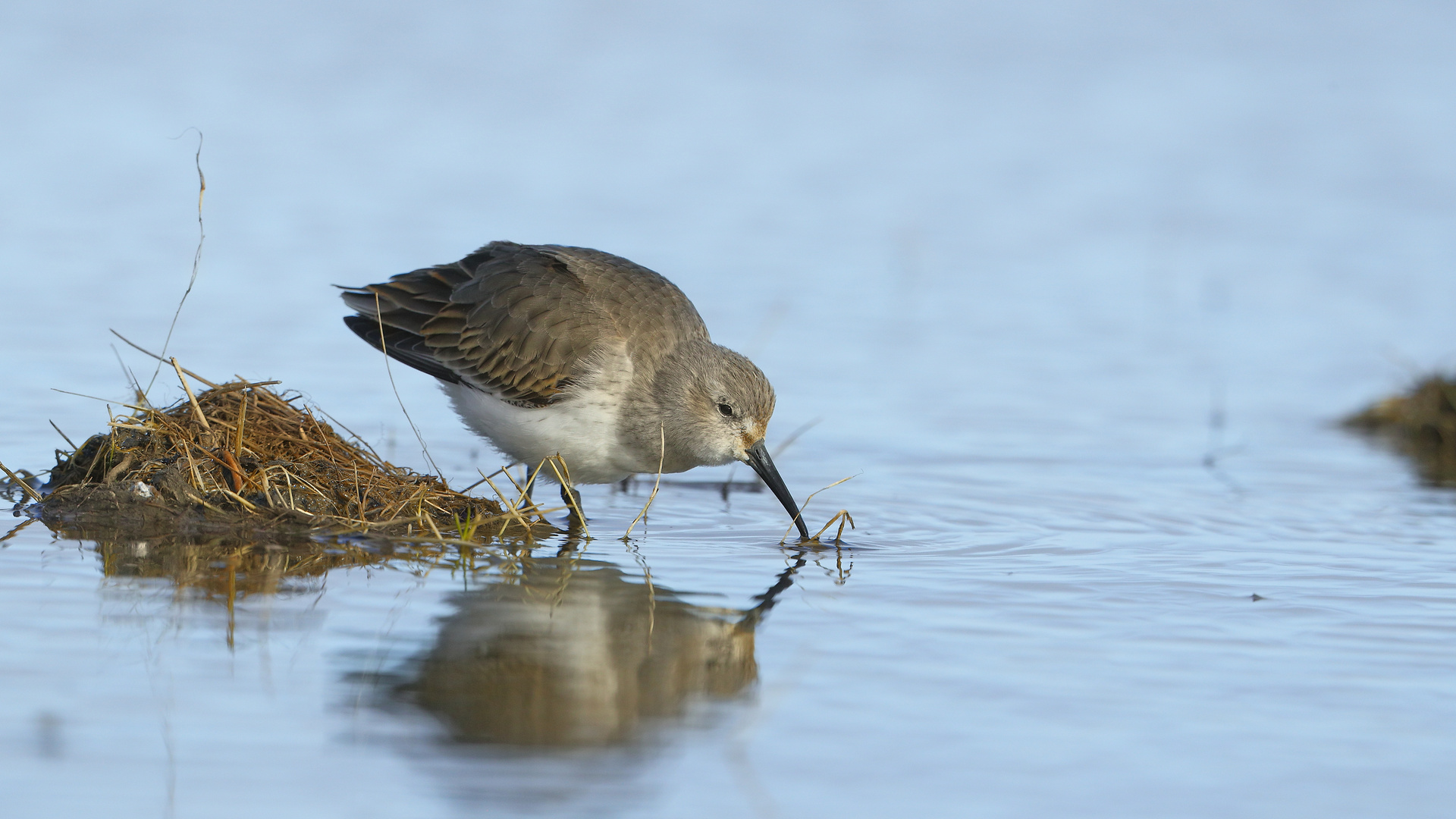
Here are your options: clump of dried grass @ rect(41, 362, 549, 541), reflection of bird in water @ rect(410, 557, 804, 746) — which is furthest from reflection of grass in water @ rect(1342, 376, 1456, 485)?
clump of dried grass @ rect(41, 362, 549, 541)

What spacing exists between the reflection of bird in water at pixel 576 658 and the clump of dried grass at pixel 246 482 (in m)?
0.81

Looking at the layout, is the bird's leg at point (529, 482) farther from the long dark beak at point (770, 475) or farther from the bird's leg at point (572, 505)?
the long dark beak at point (770, 475)

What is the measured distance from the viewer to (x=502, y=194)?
14.6 metres

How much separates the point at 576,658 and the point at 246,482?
2.14m

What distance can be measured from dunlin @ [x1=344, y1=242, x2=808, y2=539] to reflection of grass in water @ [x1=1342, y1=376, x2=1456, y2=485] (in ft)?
15.7

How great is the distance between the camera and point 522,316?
7488 mm

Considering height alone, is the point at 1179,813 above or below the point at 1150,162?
below

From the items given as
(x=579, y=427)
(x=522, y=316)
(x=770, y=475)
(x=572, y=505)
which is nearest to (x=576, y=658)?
(x=572, y=505)

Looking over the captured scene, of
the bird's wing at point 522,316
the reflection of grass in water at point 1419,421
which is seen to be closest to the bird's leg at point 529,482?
the bird's wing at point 522,316

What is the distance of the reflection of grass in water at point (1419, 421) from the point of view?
9945mm

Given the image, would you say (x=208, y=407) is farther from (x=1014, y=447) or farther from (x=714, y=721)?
(x=1014, y=447)

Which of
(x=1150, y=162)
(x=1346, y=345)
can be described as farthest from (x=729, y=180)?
(x=1346, y=345)

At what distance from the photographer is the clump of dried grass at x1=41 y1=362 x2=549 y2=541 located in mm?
6289

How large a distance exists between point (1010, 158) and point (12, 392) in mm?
11353
